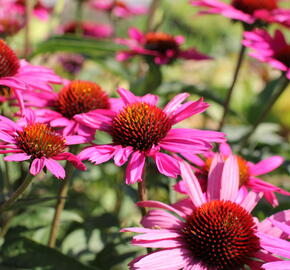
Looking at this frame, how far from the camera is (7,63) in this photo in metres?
0.78

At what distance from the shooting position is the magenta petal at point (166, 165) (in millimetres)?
599

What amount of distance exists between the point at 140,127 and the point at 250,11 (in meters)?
0.60

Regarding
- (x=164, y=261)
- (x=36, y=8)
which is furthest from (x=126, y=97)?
(x=36, y=8)

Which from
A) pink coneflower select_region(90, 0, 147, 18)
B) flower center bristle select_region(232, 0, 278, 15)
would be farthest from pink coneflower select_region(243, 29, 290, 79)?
pink coneflower select_region(90, 0, 147, 18)

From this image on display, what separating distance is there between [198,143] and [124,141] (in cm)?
11

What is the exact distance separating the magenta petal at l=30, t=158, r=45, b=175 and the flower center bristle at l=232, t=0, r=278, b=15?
725 millimetres

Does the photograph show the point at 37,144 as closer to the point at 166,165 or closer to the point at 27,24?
the point at 166,165

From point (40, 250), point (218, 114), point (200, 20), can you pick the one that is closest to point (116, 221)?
point (40, 250)

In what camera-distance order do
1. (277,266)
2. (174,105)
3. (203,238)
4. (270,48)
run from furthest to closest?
(270,48) → (174,105) → (203,238) → (277,266)

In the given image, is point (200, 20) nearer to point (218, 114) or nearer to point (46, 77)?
point (218, 114)

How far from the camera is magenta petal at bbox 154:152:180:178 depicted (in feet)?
1.97

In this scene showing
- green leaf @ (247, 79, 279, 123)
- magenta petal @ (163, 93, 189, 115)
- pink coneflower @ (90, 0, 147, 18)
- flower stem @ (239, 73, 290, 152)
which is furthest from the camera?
pink coneflower @ (90, 0, 147, 18)

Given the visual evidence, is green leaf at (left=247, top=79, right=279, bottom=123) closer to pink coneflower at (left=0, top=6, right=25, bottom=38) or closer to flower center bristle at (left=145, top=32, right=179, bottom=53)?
flower center bristle at (left=145, top=32, right=179, bottom=53)

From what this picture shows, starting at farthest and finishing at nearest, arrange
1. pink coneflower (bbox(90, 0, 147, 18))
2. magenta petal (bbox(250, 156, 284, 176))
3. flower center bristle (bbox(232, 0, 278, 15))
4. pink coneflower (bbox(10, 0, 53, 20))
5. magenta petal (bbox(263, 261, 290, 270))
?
pink coneflower (bbox(90, 0, 147, 18))
pink coneflower (bbox(10, 0, 53, 20))
flower center bristle (bbox(232, 0, 278, 15))
magenta petal (bbox(250, 156, 284, 176))
magenta petal (bbox(263, 261, 290, 270))
